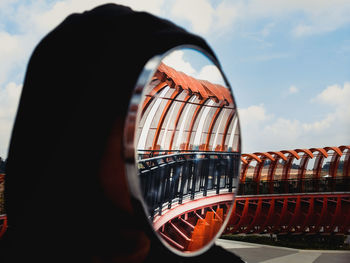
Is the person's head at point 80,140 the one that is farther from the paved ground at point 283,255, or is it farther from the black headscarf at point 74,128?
the paved ground at point 283,255

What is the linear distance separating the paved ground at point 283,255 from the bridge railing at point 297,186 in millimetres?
2751

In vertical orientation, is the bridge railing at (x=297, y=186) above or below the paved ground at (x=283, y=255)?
above

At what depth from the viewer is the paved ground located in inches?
456

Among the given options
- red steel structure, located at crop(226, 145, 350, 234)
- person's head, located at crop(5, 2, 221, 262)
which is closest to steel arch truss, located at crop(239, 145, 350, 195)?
red steel structure, located at crop(226, 145, 350, 234)

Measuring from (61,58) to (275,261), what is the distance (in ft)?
36.2

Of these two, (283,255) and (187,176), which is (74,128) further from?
(283,255)

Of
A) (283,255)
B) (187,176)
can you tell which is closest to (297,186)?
(283,255)

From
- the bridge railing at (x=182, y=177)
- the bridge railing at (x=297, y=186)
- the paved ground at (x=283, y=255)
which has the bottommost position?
the paved ground at (x=283, y=255)

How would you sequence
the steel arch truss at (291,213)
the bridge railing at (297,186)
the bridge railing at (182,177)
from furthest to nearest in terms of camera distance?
the bridge railing at (297,186) → the steel arch truss at (291,213) → the bridge railing at (182,177)

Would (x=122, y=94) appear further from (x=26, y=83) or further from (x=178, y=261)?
(x=178, y=261)

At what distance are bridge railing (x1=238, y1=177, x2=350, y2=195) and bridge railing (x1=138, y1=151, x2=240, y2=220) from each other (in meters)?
9.96

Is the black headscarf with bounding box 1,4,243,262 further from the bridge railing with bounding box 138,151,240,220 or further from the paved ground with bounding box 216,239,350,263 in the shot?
the paved ground with bounding box 216,239,350,263

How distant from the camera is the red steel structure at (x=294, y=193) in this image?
15.7 m

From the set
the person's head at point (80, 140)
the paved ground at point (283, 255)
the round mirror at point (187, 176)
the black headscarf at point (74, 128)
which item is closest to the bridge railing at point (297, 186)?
the paved ground at point (283, 255)
